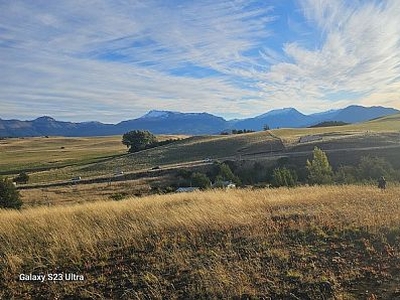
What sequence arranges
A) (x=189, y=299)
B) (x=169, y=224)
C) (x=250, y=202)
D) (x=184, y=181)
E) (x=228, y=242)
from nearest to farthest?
(x=189, y=299) → (x=228, y=242) → (x=169, y=224) → (x=250, y=202) → (x=184, y=181)

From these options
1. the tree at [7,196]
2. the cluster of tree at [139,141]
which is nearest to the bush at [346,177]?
the tree at [7,196]

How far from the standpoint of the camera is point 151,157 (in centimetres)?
9556

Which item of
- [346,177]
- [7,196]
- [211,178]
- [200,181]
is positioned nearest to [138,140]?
[211,178]

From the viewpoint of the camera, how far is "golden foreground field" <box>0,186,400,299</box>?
6.38 m

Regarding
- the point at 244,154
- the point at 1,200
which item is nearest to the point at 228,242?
the point at 1,200

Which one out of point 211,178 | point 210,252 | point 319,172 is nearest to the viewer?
point 210,252

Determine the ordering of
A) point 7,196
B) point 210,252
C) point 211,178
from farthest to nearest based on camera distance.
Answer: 1. point 211,178
2. point 7,196
3. point 210,252

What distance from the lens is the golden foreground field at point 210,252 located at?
6375 mm

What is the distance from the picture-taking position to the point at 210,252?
7.67 metres

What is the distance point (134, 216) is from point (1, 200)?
20827 mm

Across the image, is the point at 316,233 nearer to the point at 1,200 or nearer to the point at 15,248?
the point at 15,248

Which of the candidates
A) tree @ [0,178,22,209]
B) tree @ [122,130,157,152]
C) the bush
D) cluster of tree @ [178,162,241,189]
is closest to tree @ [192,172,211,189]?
cluster of tree @ [178,162,241,189]

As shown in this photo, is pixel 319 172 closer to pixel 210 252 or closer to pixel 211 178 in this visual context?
pixel 211 178

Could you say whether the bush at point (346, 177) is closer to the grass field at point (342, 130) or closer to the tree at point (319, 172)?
the tree at point (319, 172)
